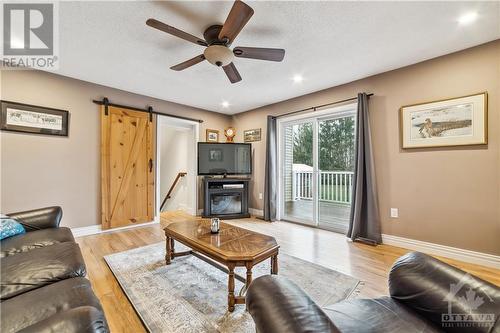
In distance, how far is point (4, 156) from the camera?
2.74m

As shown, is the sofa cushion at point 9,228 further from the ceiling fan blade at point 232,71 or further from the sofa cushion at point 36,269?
the ceiling fan blade at point 232,71

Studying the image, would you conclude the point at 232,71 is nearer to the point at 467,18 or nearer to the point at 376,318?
the point at 467,18

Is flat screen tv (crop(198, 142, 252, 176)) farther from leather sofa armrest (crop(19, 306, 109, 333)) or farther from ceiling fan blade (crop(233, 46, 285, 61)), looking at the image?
leather sofa armrest (crop(19, 306, 109, 333))

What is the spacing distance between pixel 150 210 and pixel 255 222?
1.98m

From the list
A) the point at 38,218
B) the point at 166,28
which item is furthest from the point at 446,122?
the point at 38,218

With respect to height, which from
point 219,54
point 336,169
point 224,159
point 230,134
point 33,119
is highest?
point 219,54

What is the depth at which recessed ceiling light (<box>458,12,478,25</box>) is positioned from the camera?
1893 mm

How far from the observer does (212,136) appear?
504 cm

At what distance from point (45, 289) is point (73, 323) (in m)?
0.63

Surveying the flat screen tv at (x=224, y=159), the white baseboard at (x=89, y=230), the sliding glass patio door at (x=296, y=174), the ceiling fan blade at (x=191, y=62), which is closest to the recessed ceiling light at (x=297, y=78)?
the sliding glass patio door at (x=296, y=174)

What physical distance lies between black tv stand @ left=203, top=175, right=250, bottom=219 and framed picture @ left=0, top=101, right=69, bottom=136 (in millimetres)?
2399

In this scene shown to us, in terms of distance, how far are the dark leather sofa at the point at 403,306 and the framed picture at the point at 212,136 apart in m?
4.34

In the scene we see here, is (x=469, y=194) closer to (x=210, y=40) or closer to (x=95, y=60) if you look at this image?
(x=210, y=40)

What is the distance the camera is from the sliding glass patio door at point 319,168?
12.1 feet
